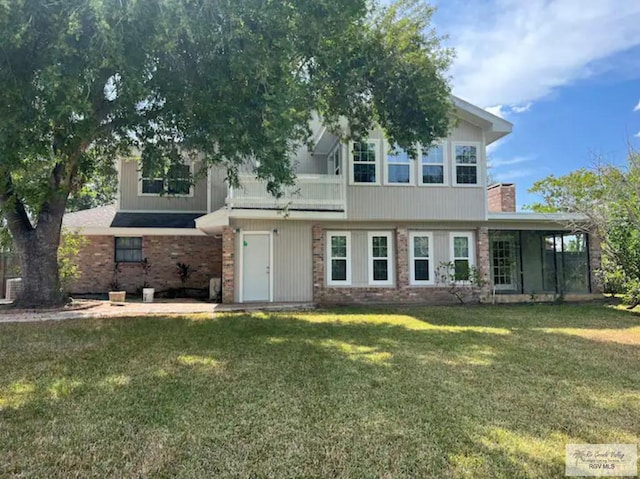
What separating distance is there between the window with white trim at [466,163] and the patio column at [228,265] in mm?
7490

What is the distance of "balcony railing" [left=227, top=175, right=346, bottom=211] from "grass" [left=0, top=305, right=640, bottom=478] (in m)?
5.25

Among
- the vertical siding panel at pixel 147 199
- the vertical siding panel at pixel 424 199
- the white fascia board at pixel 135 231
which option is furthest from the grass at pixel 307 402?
the vertical siding panel at pixel 147 199

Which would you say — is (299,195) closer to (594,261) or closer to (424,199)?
(424,199)

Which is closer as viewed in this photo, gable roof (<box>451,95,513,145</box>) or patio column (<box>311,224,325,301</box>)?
gable roof (<box>451,95,513,145</box>)

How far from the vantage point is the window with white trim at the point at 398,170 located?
13.7 meters

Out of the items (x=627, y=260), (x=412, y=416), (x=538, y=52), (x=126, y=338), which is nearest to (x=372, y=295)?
(x=627, y=260)

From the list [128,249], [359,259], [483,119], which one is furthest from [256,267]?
[483,119]

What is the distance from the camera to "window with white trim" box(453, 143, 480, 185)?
13.9 meters

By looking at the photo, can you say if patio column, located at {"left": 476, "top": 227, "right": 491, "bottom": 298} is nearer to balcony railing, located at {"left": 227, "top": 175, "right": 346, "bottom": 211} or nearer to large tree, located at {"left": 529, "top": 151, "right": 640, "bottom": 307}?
large tree, located at {"left": 529, "top": 151, "right": 640, "bottom": 307}

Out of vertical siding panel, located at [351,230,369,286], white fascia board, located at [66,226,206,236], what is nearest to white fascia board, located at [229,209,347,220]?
vertical siding panel, located at [351,230,369,286]

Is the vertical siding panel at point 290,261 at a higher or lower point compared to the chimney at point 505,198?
lower

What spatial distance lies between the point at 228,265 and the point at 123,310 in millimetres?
3126

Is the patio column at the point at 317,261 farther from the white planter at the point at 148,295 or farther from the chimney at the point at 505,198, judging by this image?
the chimney at the point at 505,198

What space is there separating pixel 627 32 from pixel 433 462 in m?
13.8
